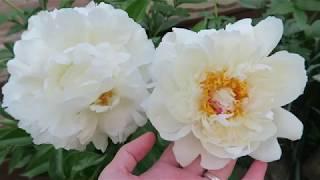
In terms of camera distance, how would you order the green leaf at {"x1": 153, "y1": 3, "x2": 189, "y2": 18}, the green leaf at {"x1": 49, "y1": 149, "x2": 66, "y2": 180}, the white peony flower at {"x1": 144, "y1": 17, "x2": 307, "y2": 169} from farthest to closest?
the green leaf at {"x1": 153, "y1": 3, "x2": 189, "y2": 18}, the green leaf at {"x1": 49, "y1": 149, "x2": 66, "y2": 180}, the white peony flower at {"x1": 144, "y1": 17, "x2": 307, "y2": 169}

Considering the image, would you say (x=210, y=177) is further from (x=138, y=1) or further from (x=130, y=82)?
(x=138, y=1)

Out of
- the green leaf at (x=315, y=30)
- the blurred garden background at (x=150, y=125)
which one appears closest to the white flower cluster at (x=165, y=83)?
the blurred garden background at (x=150, y=125)

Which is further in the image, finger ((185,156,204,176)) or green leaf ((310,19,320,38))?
green leaf ((310,19,320,38))

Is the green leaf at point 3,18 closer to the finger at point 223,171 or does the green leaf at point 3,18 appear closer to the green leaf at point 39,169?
the green leaf at point 39,169

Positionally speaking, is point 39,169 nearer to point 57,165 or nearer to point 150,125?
point 57,165

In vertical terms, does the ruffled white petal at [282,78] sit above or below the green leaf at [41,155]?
above

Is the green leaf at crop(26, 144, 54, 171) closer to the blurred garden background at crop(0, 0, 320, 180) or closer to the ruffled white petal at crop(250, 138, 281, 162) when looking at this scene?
the blurred garden background at crop(0, 0, 320, 180)

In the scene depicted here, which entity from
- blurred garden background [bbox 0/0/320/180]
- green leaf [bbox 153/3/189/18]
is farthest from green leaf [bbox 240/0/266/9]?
green leaf [bbox 153/3/189/18]
